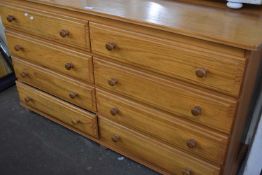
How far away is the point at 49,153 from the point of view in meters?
1.62

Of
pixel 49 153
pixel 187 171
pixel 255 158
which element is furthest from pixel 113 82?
pixel 255 158

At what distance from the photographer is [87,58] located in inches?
52.4

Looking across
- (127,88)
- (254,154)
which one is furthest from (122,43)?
(254,154)

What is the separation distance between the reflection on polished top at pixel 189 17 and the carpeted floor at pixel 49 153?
2.62 ft

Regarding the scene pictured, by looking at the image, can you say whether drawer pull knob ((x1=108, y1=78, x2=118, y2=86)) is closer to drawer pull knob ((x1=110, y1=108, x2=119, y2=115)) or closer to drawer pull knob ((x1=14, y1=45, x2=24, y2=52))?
drawer pull knob ((x1=110, y1=108, x2=119, y2=115))

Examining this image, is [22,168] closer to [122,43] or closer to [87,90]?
[87,90]

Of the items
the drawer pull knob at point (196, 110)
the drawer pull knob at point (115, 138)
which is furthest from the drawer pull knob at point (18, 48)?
the drawer pull knob at point (196, 110)

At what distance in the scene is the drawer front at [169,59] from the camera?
0.95 metres

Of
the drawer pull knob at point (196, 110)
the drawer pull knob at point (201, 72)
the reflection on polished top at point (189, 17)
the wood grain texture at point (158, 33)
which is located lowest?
the drawer pull knob at point (196, 110)

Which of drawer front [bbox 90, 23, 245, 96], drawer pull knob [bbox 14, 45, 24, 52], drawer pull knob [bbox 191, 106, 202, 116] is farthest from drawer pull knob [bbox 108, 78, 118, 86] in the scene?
drawer pull knob [bbox 14, 45, 24, 52]

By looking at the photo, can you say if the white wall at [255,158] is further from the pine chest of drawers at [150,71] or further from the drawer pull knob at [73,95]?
the drawer pull knob at [73,95]

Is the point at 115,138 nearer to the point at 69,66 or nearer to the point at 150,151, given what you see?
the point at 150,151

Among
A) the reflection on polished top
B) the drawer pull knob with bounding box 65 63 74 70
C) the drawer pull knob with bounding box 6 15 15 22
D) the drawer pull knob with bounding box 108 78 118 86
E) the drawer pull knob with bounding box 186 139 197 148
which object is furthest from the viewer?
the drawer pull knob with bounding box 6 15 15 22

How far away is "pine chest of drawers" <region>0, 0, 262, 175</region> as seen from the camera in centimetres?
98
